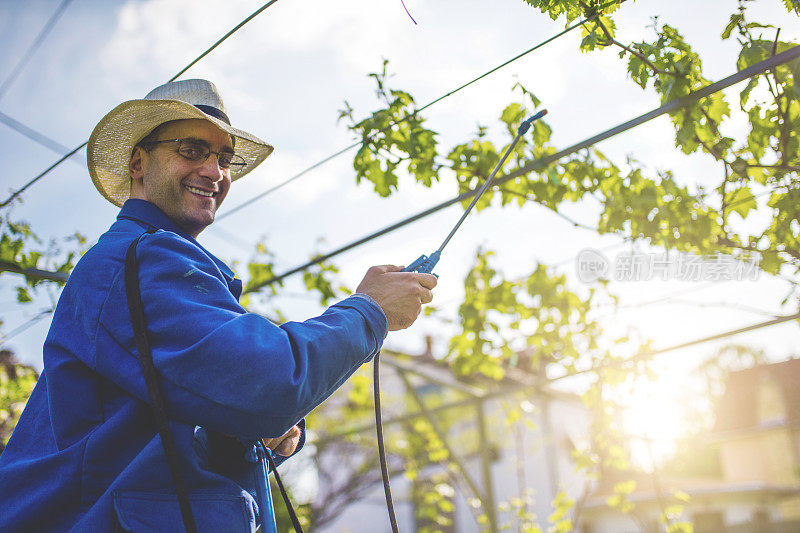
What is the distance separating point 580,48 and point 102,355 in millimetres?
2015

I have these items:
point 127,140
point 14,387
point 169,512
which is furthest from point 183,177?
point 14,387

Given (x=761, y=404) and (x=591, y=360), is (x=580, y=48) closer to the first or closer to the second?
(x=591, y=360)

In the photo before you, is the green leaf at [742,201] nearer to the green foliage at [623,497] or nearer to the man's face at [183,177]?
the man's face at [183,177]

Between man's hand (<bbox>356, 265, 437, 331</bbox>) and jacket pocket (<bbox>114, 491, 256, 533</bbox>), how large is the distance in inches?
19.8

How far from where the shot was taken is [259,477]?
1.40m

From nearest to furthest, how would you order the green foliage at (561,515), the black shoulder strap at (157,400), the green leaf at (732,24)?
the black shoulder strap at (157,400) < the green leaf at (732,24) < the green foliage at (561,515)

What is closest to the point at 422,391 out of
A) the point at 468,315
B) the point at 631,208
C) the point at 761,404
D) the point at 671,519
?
the point at 761,404

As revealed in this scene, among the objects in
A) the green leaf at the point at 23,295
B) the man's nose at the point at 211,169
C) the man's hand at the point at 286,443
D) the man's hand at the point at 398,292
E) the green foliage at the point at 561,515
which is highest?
the green leaf at the point at 23,295

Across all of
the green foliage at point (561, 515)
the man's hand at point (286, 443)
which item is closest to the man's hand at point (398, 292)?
the man's hand at point (286, 443)

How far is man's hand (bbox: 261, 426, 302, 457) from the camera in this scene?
1.68 metres

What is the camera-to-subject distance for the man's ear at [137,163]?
5.91 feet

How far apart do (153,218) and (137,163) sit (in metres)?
0.32

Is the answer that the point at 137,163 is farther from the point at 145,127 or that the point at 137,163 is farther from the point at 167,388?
the point at 167,388

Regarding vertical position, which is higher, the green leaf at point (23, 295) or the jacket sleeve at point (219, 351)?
the green leaf at point (23, 295)
